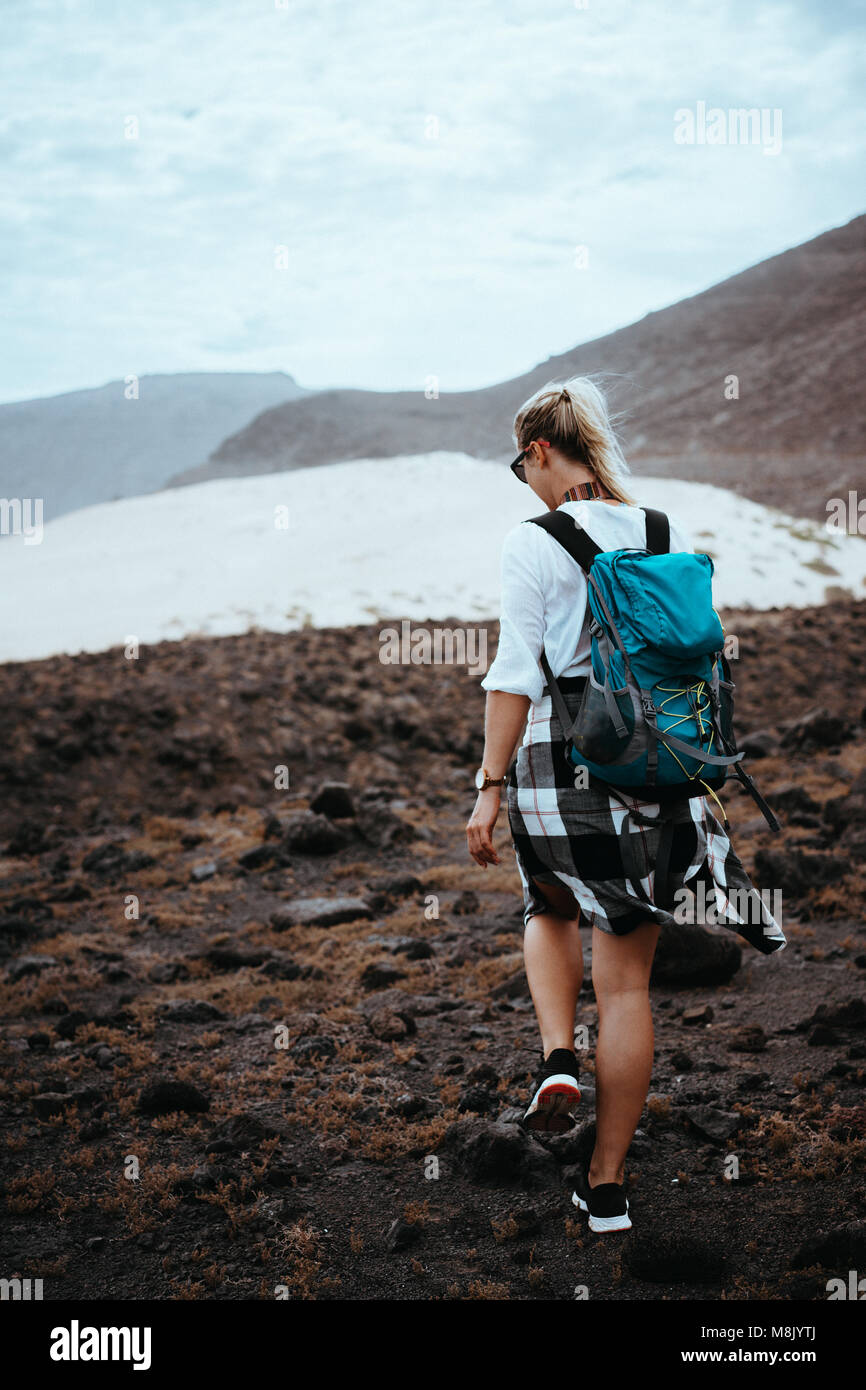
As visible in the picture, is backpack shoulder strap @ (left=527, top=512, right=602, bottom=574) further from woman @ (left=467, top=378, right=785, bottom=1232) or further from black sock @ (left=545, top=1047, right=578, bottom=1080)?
black sock @ (left=545, top=1047, right=578, bottom=1080)

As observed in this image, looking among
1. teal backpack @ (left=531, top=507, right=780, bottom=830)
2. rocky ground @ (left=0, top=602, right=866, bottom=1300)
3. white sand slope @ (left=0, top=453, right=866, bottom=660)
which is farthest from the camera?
white sand slope @ (left=0, top=453, right=866, bottom=660)

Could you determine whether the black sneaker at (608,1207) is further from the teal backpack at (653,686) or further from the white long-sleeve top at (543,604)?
the white long-sleeve top at (543,604)

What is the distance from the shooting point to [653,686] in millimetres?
2352

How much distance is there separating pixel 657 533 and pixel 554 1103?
1.39 metres

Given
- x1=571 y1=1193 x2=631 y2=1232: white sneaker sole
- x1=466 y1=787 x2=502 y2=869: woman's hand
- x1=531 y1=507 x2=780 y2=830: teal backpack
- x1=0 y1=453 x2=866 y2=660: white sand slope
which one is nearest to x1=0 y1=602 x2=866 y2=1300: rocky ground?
x1=571 y1=1193 x2=631 y2=1232: white sneaker sole

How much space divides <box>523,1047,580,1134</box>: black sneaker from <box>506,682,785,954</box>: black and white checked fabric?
1.12ft

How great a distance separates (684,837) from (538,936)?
48cm

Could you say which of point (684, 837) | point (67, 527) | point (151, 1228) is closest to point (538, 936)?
point (684, 837)

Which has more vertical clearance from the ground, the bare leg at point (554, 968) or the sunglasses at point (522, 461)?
the sunglasses at point (522, 461)

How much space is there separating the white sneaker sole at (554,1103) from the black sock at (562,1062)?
0.5 inches

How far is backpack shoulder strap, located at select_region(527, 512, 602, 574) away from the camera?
2.50 m

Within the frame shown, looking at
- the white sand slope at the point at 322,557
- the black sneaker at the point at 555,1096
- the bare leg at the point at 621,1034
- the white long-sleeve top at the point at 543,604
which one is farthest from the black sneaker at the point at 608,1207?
the white sand slope at the point at 322,557

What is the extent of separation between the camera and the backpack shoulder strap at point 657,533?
2.56 meters

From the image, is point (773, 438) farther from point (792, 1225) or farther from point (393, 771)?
point (792, 1225)
